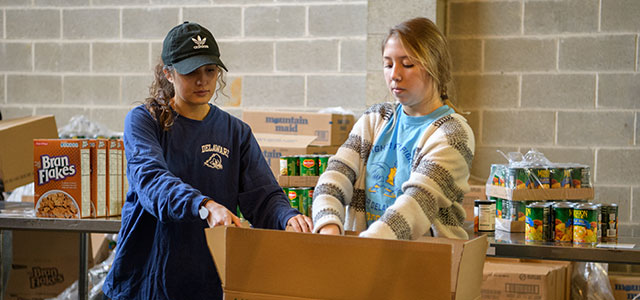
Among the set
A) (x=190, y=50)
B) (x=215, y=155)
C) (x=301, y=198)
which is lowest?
(x=301, y=198)

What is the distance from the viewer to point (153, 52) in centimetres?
464

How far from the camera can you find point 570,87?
4.00 metres

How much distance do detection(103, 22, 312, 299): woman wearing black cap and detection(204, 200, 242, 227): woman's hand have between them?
0.70 feet

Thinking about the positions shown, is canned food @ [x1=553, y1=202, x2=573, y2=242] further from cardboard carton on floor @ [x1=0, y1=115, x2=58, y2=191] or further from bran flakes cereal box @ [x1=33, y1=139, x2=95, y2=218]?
cardboard carton on floor @ [x1=0, y1=115, x2=58, y2=191]

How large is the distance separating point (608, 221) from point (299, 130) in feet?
5.54

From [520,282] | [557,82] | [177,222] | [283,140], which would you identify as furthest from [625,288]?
[177,222]

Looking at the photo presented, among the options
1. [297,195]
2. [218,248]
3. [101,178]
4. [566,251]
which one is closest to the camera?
[218,248]


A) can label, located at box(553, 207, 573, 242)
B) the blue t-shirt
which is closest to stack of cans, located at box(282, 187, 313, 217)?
can label, located at box(553, 207, 573, 242)

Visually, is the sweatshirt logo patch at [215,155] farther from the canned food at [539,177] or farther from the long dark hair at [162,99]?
the canned food at [539,177]

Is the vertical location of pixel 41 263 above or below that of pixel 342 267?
below

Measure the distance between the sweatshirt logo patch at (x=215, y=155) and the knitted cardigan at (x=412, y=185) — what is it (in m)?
0.29

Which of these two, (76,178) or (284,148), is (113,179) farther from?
(284,148)

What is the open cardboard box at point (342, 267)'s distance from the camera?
1.24 metres

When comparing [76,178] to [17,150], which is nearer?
[76,178]
